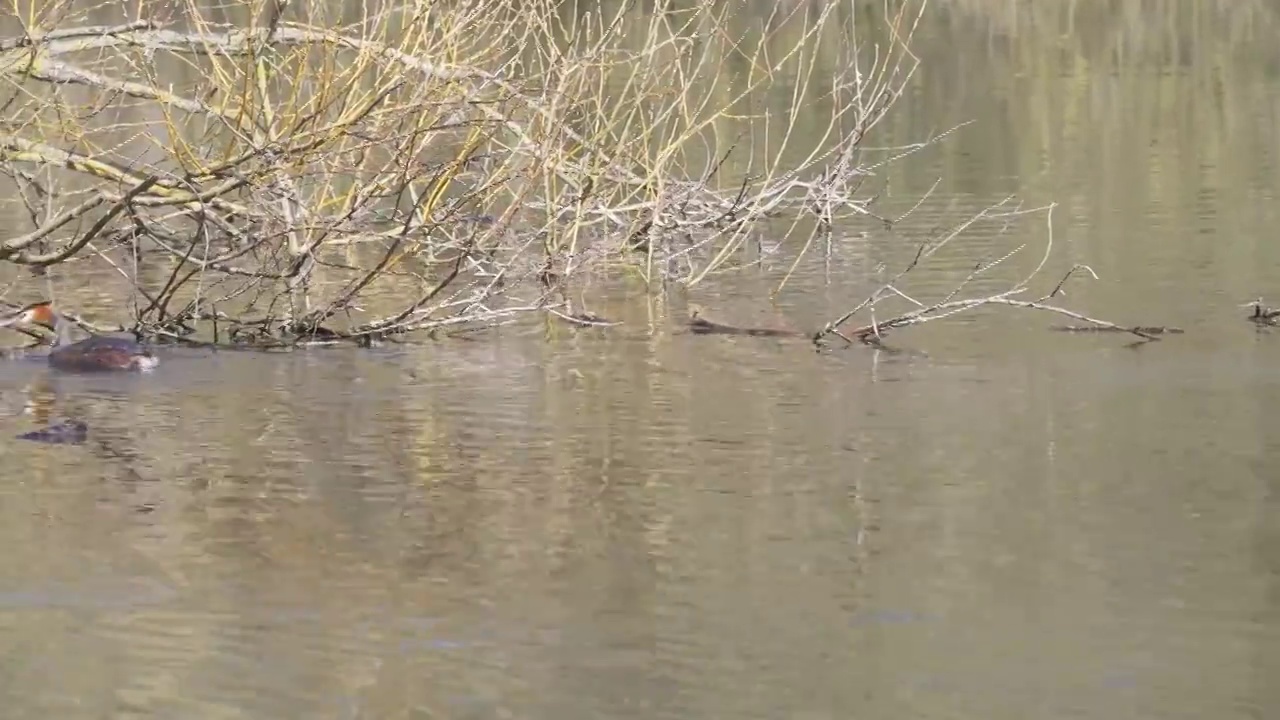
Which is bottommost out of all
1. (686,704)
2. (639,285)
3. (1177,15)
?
(686,704)

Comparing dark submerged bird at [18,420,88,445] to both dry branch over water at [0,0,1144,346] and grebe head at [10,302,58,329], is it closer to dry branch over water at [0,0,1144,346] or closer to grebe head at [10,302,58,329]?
dry branch over water at [0,0,1144,346]

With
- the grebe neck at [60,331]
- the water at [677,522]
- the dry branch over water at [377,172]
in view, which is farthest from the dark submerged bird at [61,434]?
the grebe neck at [60,331]

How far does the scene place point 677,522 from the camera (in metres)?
7.75

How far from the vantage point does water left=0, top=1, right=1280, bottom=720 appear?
6109 millimetres

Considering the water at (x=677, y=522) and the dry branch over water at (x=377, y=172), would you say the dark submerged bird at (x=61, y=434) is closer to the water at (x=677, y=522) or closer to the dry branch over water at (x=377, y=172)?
the water at (x=677, y=522)

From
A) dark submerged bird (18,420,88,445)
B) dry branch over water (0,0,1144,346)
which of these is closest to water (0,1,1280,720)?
dark submerged bird (18,420,88,445)

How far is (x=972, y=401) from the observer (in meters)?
9.62

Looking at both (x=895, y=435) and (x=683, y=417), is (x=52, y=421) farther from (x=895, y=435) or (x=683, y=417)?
(x=895, y=435)

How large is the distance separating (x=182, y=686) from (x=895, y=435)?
3586mm

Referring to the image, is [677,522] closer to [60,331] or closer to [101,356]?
[101,356]

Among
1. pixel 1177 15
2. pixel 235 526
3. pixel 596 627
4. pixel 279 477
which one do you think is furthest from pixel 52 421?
pixel 1177 15

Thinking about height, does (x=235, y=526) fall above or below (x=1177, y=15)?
below

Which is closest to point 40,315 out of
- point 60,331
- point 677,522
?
point 60,331

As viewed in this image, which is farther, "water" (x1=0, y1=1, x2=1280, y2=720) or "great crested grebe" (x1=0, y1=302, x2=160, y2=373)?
"great crested grebe" (x1=0, y1=302, x2=160, y2=373)
